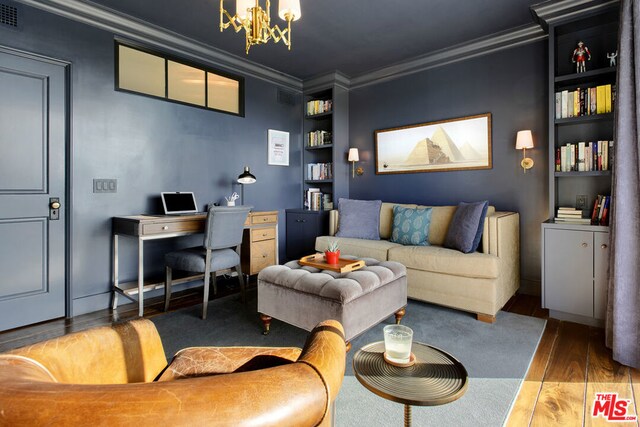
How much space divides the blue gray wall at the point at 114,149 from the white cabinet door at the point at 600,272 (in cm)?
354

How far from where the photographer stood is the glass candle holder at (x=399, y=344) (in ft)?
3.76

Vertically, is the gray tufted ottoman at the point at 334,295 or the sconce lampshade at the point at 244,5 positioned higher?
the sconce lampshade at the point at 244,5

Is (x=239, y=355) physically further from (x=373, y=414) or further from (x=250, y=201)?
(x=250, y=201)

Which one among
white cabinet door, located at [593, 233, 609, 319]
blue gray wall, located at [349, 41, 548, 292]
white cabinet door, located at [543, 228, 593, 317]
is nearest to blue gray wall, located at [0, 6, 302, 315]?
blue gray wall, located at [349, 41, 548, 292]

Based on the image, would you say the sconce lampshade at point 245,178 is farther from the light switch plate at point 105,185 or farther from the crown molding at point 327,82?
the crown molding at point 327,82

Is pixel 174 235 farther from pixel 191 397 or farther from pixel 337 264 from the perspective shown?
pixel 191 397

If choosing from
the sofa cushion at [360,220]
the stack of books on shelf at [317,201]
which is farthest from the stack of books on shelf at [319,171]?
the sofa cushion at [360,220]

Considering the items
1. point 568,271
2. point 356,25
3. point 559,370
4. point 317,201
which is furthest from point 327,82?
point 559,370

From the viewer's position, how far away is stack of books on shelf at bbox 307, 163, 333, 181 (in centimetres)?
482

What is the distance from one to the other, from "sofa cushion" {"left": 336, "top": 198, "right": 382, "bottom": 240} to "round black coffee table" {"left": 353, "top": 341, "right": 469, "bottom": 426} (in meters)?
2.66

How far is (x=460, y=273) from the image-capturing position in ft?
9.32

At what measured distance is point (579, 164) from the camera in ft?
9.48

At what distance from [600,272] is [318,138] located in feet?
11.5

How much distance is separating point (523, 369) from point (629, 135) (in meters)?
1.58
